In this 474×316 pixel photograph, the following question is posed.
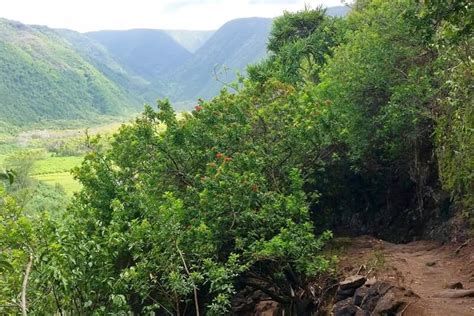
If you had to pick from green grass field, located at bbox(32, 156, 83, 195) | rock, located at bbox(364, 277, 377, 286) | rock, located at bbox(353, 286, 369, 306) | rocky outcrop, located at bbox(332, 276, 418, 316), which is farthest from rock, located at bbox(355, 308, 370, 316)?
green grass field, located at bbox(32, 156, 83, 195)

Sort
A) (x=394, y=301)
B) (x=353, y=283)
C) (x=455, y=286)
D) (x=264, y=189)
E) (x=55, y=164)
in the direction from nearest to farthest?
(x=394, y=301), (x=353, y=283), (x=455, y=286), (x=264, y=189), (x=55, y=164)

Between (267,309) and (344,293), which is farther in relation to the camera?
(267,309)

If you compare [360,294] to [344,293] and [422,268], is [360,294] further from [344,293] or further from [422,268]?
[422,268]

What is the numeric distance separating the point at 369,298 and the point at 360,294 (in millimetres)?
357

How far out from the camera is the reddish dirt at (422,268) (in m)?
10.8

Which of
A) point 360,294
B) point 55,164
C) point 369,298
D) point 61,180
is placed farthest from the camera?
point 55,164

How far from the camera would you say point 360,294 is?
11617mm

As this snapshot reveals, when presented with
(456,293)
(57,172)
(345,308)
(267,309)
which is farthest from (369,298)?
(57,172)

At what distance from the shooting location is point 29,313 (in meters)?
9.74

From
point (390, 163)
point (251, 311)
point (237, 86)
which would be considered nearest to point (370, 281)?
point (251, 311)

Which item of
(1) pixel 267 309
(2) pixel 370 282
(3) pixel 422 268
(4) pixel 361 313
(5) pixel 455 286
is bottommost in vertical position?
(1) pixel 267 309

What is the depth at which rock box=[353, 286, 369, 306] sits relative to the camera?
1151 centimetres

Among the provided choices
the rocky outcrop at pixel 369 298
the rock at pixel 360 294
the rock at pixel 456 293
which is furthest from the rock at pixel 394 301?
the rock at pixel 456 293

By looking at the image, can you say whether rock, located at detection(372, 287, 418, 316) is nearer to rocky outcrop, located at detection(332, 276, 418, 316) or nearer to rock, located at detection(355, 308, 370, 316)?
rocky outcrop, located at detection(332, 276, 418, 316)
